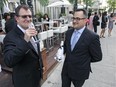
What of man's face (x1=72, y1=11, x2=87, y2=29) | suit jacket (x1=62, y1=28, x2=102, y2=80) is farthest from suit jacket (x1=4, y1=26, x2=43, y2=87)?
man's face (x1=72, y1=11, x2=87, y2=29)

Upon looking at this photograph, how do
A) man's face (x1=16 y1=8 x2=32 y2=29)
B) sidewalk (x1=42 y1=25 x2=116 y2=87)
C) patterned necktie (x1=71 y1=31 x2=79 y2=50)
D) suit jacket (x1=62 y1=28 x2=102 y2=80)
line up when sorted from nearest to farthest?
man's face (x1=16 y1=8 x2=32 y2=29), suit jacket (x1=62 y1=28 x2=102 y2=80), patterned necktie (x1=71 y1=31 x2=79 y2=50), sidewalk (x1=42 y1=25 x2=116 y2=87)

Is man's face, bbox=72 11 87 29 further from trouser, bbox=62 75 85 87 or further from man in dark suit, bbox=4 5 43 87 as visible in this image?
trouser, bbox=62 75 85 87

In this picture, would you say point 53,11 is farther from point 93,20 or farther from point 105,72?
point 105,72

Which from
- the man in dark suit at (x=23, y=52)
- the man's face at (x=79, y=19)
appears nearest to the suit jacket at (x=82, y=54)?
the man's face at (x=79, y=19)

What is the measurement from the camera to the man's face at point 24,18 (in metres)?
1.90

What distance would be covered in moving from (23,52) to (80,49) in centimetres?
120

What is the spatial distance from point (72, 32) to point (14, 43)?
129cm

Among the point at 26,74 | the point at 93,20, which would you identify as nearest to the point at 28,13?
the point at 26,74

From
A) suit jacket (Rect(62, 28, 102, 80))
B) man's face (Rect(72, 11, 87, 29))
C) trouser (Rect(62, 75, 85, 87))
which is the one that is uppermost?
man's face (Rect(72, 11, 87, 29))

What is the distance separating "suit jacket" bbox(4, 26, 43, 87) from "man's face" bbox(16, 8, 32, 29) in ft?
0.27

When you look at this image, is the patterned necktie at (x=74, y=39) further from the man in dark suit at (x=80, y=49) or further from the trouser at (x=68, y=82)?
the trouser at (x=68, y=82)

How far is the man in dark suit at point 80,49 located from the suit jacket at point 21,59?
0.70 m

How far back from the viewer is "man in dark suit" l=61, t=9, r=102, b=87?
259cm

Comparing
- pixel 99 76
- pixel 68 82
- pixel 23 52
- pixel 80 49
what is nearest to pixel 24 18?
pixel 23 52
